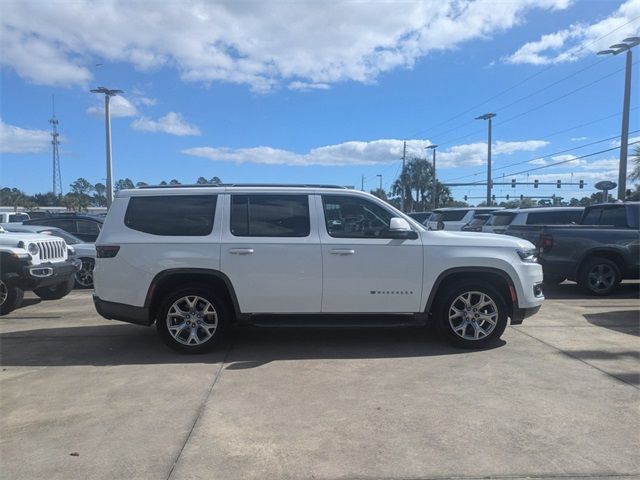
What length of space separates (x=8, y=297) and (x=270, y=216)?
5.17 m

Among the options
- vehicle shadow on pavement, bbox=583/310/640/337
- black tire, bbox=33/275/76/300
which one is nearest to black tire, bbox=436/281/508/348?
vehicle shadow on pavement, bbox=583/310/640/337

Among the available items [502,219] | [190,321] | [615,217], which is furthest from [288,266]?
[502,219]

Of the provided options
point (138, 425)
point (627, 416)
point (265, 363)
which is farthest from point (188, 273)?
point (627, 416)

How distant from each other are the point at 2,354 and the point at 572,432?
241 inches

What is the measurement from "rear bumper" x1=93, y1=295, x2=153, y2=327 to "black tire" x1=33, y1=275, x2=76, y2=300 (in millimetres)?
4401

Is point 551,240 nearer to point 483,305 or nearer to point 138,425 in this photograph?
point 483,305

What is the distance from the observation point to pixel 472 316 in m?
6.09

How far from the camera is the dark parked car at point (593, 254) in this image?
10.0m

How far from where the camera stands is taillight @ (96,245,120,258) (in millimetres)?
5914

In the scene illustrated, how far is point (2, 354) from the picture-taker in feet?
20.1

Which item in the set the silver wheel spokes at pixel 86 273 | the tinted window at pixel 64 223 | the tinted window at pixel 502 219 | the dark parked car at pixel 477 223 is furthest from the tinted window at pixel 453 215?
the silver wheel spokes at pixel 86 273

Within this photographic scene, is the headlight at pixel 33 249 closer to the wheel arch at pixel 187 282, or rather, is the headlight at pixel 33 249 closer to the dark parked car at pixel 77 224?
the wheel arch at pixel 187 282

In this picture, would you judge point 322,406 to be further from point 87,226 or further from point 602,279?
point 87,226

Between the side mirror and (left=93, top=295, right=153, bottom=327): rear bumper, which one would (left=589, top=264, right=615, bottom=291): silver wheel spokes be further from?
(left=93, top=295, right=153, bottom=327): rear bumper
